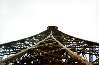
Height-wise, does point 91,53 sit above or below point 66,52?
below

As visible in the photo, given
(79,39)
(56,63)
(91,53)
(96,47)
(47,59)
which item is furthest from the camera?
(79,39)

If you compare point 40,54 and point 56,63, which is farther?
point 40,54

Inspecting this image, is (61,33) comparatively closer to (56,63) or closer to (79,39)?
(79,39)

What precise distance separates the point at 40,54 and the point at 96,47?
650cm

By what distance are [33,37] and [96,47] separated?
6247 millimetres

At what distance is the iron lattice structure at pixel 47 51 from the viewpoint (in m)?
8.02

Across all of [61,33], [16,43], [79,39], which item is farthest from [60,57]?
[61,33]

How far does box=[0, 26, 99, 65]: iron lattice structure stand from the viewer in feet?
26.3

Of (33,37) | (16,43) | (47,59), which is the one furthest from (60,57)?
(33,37)

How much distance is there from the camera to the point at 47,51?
976 cm

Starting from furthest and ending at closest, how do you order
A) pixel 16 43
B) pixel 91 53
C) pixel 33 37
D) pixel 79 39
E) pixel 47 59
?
pixel 33 37
pixel 79 39
pixel 16 43
pixel 91 53
pixel 47 59

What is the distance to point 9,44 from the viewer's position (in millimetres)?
15375

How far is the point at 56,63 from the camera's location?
7520 millimetres

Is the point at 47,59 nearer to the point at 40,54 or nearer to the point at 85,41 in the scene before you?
the point at 40,54
